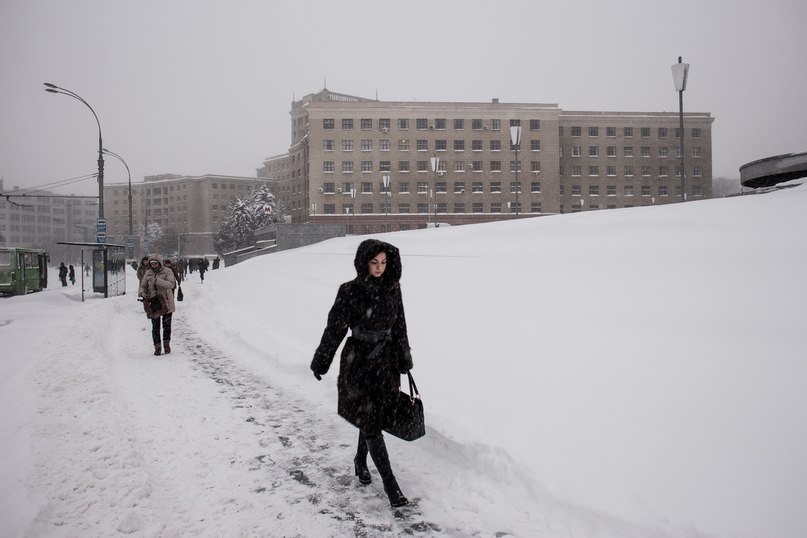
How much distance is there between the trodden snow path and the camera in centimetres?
341

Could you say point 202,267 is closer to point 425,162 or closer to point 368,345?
point 368,345

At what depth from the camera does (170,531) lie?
3.33 m

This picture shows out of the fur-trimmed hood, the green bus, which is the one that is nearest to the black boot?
the fur-trimmed hood

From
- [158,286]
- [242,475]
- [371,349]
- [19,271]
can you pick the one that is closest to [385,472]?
[371,349]

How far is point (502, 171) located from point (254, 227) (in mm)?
35194

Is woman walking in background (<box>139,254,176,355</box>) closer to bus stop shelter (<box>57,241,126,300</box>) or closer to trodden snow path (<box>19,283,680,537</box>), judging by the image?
trodden snow path (<box>19,283,680,537</box>)

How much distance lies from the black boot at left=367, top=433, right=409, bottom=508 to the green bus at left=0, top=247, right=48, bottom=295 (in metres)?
28.8

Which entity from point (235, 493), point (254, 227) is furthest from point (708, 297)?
point (254, 227)

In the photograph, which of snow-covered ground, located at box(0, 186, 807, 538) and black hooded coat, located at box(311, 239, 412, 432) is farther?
black hooded coat, located at box(311, 239, 412, 432)

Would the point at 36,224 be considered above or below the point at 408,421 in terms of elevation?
above

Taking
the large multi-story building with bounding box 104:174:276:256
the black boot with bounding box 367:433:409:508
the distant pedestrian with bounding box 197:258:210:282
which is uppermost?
the large multi-story building with bounding box 104:174:276:256

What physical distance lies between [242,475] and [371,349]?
1612 millimetres

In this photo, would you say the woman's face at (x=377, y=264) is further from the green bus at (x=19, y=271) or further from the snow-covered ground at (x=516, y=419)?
the green bus at (x=19, y=271)

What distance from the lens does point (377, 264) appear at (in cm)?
378
